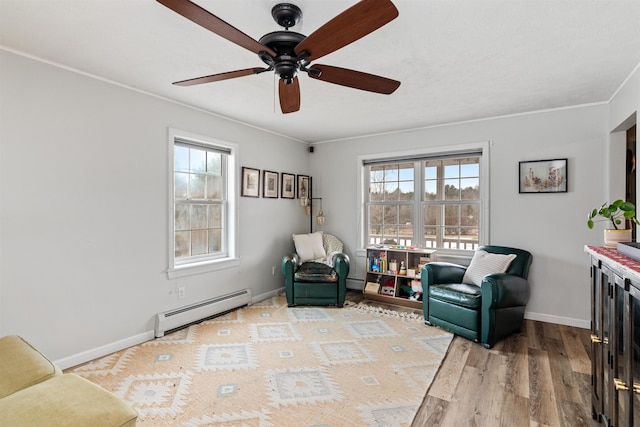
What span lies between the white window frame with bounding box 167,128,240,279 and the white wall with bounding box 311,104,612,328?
2809mm

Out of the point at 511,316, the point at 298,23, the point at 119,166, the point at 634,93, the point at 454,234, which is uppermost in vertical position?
the point at 298,23

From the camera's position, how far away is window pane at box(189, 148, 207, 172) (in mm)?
3725

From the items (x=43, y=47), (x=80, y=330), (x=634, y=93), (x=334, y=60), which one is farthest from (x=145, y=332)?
(x=634, y=93)

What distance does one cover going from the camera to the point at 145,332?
3141 mm

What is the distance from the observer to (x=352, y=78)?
1.88m

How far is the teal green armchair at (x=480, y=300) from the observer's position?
300 centimetres

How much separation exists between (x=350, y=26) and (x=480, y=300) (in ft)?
9.03

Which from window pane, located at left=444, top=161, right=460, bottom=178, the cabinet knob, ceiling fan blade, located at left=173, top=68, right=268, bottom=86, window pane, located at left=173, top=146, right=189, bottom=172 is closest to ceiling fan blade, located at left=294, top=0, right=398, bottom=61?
ceiling fan blade, located at left=173, top=68, right=268, bottom=86

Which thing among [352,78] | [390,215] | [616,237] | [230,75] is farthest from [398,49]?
[390,215]

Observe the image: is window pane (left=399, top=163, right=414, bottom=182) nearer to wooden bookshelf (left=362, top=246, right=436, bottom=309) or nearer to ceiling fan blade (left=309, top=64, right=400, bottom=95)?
wooden bookshelf (left=362, top=246, right=436, bottom=309)

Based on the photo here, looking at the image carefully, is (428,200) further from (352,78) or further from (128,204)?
(128,204)

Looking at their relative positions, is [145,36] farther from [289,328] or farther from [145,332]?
[289,328]

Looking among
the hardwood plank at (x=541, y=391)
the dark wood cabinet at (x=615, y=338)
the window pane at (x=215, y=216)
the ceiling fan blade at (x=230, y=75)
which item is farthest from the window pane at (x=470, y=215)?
the ceiling fan blade at (x=230, y=75)

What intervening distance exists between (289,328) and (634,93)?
12.1 ft
